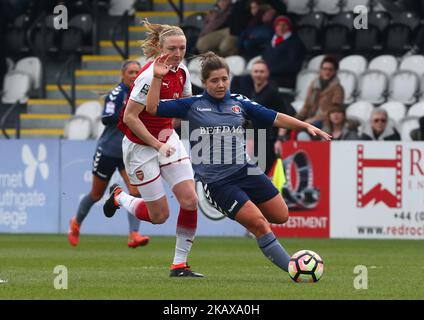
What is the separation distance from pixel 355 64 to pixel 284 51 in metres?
1.71

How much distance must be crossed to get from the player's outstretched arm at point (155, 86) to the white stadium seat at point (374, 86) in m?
10.8

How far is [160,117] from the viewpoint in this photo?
11367 millimetres

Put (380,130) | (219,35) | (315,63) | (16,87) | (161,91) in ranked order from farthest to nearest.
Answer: (16,87) → (219,35) → (315,63) → (380,130) → (161,91)

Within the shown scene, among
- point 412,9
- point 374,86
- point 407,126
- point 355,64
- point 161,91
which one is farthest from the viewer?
point 412,9

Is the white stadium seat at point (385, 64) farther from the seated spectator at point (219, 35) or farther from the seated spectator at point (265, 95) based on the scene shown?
the seated spectator at point (265, 95)

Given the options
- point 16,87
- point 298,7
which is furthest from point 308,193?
point 16,87

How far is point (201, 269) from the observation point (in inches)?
492

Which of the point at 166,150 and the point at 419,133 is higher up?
the point at 419,133

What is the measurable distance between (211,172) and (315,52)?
472 inches

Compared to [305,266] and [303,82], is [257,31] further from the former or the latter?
[305,266]

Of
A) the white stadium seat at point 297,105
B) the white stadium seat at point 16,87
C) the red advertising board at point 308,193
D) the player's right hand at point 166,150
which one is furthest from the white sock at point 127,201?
the white stadium seat at point 16,87

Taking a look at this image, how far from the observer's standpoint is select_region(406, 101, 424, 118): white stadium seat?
794 inches

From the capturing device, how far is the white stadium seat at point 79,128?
845 inches
